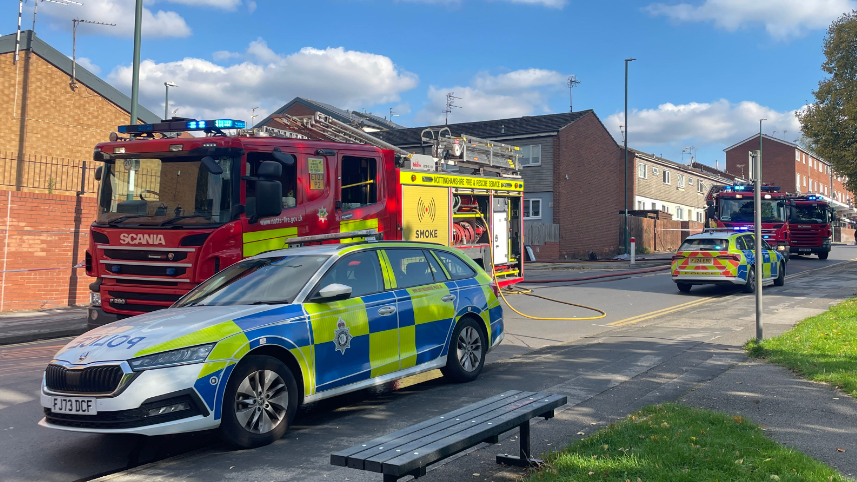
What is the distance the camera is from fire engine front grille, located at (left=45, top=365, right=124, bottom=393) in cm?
497

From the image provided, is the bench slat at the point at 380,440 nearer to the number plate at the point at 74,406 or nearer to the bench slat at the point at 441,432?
the bench slat at the point at 441,432

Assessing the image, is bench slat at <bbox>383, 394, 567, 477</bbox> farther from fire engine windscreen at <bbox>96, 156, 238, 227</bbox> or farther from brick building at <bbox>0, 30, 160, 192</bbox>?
brick building at <bbox>0, 30, 160, 192</bbox>

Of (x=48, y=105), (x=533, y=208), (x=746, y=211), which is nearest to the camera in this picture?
(x=48, y=105)

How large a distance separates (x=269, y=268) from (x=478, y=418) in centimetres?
293

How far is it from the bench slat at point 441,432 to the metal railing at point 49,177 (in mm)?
12742

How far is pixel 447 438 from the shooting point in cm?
422

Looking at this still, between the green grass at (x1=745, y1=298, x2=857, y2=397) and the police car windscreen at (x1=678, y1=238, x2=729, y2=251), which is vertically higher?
the police car windscreen at (x1=678, y1=238, x2=729, y2=251)

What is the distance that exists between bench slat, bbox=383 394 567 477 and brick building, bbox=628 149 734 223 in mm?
43577

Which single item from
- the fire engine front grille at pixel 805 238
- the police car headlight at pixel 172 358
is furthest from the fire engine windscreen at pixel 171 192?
the fire engine front grille at pixel 805 238

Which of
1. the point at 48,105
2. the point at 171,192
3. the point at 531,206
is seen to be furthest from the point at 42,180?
the point at 531,206

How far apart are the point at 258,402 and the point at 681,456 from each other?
3.10 m

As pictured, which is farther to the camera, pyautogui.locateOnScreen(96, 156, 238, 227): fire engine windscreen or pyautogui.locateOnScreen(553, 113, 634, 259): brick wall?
pyautogui.locateOnScreen(553, 113, 634, 259): brick wall

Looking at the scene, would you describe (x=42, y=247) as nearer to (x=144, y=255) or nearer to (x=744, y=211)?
(x=144, y=255)

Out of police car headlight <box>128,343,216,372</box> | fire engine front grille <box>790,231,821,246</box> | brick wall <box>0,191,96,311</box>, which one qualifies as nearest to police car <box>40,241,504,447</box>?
police car headlight <box>128,343,216,372</box>
